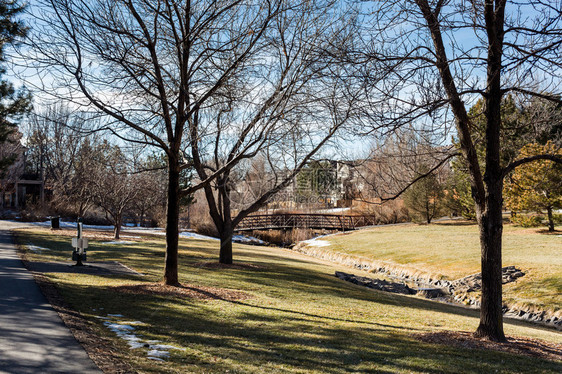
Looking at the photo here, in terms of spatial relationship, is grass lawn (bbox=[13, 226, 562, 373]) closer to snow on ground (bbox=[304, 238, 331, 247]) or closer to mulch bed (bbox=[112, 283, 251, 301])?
mulch bed (bbox=[112, 283, 251, 301])

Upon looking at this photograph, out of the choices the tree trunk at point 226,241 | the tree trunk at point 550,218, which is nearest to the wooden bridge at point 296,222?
the tree trunk at point 550,218

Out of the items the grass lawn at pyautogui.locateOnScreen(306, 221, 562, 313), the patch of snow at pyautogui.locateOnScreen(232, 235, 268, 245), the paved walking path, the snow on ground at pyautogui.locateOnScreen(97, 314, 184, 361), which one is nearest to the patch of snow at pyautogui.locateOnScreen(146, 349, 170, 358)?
the snow on ground at pyautogui.locateOnScreen(97, 314, 184, 361)

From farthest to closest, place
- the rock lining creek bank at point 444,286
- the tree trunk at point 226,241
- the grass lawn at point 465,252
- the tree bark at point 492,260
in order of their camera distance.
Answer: the grass lawn at point 465,252 → the tree trunk at point 226,241 → the rock lining creek bank at point 444,286 → the tree bark at point 492,260

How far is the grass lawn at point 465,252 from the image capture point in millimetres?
16891

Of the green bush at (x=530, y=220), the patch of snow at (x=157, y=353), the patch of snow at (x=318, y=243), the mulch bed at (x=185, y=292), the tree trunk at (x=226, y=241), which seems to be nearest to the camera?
the patch of snow at (x=157, y=353)

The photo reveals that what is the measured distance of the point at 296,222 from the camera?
4434 cm

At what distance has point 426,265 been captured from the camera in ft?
77.6

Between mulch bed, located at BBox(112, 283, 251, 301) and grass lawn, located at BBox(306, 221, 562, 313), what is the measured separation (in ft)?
36.6

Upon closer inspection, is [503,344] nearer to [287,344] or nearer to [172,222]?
[287,344]

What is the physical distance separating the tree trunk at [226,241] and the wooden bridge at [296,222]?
2633cm

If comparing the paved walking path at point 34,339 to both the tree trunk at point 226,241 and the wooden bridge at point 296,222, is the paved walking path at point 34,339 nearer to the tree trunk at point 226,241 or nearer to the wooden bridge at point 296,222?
the tree trunk at point 226,241

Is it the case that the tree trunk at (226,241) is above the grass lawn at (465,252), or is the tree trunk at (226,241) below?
above

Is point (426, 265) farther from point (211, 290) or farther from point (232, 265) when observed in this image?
point (211, 290)

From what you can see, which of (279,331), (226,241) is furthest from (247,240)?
(279,331)
